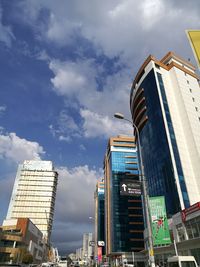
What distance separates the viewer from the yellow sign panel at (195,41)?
6.64 metres

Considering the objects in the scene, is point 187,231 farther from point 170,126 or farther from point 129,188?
point 170,126

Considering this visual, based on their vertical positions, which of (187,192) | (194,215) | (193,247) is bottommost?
(193,247)

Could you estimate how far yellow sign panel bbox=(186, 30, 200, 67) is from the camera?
664 centimetres

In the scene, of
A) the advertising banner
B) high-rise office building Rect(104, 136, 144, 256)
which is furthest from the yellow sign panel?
high-rise office building Rect(104, 136, 144, 256)

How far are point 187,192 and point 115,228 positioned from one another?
69913 mm

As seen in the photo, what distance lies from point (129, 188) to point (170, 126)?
57274mm

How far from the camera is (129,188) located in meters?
14.3

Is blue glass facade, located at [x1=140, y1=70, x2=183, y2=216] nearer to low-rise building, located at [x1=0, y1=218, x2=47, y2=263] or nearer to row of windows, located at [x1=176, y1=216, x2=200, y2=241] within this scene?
row of windows, located at [x1=176, y1=216, x2=200, y2=241]

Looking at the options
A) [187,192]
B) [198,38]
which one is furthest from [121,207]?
[198,38]

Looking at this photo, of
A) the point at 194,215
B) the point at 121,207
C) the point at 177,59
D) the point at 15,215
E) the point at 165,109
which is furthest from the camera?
the point at 15,215

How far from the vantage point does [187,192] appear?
56.8m

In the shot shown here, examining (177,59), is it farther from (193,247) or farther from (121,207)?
(121,207)

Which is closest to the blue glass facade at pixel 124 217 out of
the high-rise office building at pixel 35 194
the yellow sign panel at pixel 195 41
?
the high-rise office building at pixel 35 194

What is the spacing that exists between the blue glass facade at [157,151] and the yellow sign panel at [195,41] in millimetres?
53147
